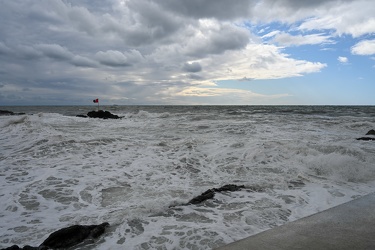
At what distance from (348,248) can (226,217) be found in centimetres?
179

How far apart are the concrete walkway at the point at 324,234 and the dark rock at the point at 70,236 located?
69.4 inches

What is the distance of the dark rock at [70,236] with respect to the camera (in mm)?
2816

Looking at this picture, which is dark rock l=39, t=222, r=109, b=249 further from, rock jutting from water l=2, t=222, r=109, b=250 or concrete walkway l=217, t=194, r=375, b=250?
concrete walkway l=217, t=194, r=375, b=250

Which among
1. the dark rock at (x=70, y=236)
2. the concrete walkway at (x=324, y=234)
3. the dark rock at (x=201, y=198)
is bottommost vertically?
the dark rock at (x=201, y=198)

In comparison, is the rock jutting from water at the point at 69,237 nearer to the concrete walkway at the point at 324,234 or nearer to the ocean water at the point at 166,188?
the ocean water at the point at 166,188

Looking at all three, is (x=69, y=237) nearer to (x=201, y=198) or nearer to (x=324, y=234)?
(x=201, y=198)

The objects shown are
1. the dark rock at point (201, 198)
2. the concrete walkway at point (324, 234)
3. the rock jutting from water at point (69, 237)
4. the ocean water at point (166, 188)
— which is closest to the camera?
the concrete walkway at point (324, 234)

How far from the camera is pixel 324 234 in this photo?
242 centimetres

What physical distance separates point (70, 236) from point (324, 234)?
2774 mm

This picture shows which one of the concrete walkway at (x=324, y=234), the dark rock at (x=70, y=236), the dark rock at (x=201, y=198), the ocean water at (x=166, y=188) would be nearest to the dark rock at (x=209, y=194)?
the dark rock at (x=201, y=198)

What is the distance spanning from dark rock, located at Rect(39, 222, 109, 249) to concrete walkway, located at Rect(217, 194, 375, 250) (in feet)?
5.79

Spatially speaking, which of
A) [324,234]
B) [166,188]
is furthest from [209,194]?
[324,234]

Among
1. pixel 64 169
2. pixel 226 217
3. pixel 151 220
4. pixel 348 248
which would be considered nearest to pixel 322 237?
pixel 348 248

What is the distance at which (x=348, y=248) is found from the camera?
2115 mm
